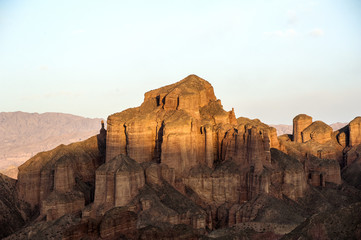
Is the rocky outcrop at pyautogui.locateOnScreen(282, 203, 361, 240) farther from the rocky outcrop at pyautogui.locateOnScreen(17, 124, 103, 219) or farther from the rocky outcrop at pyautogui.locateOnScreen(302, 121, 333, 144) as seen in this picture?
the rocky outcrop at pyautogui.locateOnScreen(302, 121, 333, 144)

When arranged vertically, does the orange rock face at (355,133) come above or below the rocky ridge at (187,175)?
above

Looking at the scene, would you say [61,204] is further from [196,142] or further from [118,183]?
[196,142]

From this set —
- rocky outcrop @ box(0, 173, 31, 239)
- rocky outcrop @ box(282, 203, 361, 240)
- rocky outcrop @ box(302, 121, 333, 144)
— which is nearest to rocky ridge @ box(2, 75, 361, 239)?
rocky outcrop @ box(0, 173, 31, 239)

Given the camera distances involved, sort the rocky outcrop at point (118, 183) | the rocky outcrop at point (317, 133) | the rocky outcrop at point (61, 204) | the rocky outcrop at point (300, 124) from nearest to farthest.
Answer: the rocky outcrop at point (118, 183) → the rocky outcrop at point (61, 204) → the rocky outcrop at point (317, 133) → the rocky outcrop at point (300, 124)

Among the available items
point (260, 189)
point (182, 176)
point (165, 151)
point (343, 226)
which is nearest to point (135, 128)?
point (165, 151)

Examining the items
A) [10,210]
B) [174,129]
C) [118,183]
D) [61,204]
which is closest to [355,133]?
[174,129]

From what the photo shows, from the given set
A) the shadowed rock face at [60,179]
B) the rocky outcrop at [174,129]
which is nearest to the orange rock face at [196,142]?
the rocky outcrop at [174,129]

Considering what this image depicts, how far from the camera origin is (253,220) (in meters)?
59.0

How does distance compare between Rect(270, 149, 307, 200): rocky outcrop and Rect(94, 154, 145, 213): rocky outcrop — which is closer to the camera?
Rect(94, 154, 145, 213): rocky outcrop

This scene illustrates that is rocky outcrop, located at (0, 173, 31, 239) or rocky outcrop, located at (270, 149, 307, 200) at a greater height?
rocky outcrop, located at (270, 149, 307, 200)

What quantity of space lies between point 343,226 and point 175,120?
1579 inches

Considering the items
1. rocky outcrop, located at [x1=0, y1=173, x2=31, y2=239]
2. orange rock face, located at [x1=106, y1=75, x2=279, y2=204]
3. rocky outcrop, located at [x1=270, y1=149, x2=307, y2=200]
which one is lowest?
rocky outcrop, located at [x1=0, y1=173, x2=31, y2=239]

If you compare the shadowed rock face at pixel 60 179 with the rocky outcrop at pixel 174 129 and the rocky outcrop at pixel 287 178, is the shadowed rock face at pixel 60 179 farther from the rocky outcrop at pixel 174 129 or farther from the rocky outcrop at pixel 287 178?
the rocky outcrop at pixel 287 178

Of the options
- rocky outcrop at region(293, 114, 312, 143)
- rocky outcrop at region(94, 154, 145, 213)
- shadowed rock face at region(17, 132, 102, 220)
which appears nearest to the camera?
rocky outcrop at region(94, 154, 145, 213)
